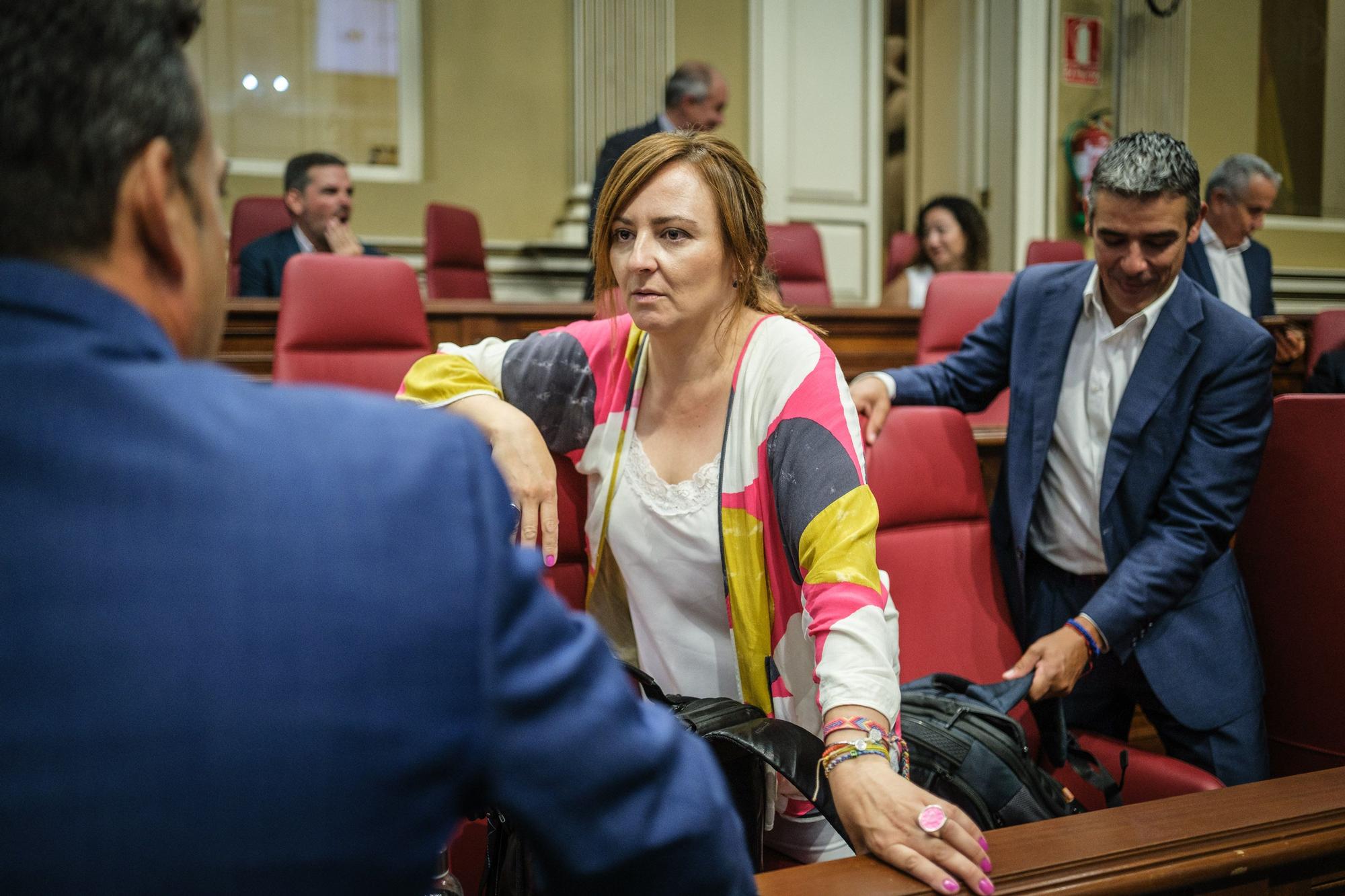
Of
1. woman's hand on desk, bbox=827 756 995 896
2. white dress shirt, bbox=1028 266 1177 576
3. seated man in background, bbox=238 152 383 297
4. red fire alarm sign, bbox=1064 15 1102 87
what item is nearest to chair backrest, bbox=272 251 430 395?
seated man in background, bbox=238 152 383 297

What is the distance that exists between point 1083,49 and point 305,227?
4180 mm

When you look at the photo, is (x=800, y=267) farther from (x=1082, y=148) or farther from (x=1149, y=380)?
(x=1149, y=380)

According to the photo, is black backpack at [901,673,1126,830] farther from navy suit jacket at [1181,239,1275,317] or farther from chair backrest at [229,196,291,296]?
chair backrest at [229,196,291,296]

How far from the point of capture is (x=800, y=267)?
462cm

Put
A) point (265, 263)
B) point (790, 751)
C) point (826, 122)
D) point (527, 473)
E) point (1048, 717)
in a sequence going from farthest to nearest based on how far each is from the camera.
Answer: point (826, 122), point (265, 263), point (1048, 717), point (527, 473), point (790, 751)

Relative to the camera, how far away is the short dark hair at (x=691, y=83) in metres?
3.92

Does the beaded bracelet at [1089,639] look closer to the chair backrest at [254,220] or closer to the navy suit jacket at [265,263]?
the navy suit jacket at [265,263]

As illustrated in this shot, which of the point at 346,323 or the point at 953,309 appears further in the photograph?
the point at 953,309

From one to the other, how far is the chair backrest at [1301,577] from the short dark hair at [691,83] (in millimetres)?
2608

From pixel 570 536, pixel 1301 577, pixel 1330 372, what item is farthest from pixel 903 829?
pixel 1330 372

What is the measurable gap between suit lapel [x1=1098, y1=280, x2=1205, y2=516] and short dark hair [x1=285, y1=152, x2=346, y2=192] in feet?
10.4

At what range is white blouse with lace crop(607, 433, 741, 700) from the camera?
1361mm

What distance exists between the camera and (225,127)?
547 cm

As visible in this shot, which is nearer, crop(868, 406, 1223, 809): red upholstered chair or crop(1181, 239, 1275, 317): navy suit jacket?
crop(868, 406, 1223, 809): red upholstered chair
